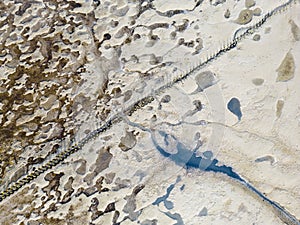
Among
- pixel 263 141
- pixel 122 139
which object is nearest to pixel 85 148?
pixel 122 139

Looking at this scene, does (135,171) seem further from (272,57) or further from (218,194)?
(272,57)

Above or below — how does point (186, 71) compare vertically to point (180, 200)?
above

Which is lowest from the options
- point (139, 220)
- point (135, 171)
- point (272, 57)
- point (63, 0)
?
point (139, 220)

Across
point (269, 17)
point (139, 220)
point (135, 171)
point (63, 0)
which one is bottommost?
point (139, 220)

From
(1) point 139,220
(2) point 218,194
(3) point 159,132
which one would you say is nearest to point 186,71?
(3) point 159,132

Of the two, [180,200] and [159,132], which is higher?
[159,132]

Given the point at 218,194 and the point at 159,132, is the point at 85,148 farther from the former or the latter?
the point at 218,194
